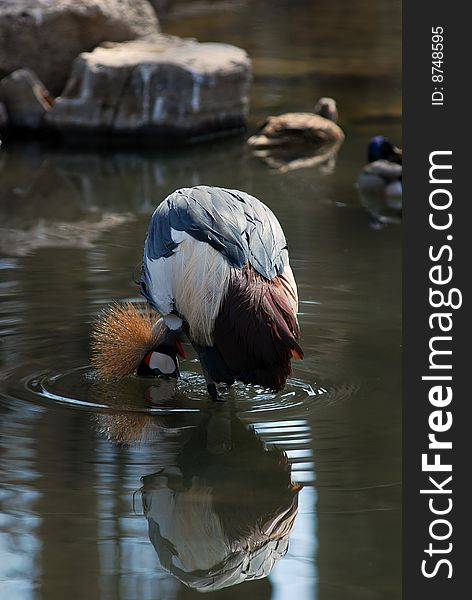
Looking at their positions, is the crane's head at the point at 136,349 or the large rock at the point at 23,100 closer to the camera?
the crane's head at the point at 136,349

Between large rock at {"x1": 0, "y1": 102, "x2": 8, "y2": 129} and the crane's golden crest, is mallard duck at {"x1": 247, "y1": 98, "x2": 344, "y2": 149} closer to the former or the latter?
large rock at {"x1": 0, "y1": 102, "x2": 8, "y2": 129}

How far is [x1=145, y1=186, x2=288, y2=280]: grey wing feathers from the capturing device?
13.3 feet

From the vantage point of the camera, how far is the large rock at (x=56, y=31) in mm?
→ 9422

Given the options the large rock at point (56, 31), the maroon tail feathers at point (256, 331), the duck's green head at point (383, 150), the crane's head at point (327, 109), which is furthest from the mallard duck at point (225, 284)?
the large rock at point (56, 31)

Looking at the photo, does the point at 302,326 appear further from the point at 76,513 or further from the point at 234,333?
the point at 76,513

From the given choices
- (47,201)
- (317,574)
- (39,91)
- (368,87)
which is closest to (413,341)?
(317,574)

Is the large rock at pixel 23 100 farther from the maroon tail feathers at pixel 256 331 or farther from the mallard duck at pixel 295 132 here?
the maroon tail feathers at pixel 256 331

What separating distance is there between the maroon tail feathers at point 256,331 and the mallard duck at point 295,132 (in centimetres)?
490

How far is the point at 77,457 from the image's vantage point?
3910 mm

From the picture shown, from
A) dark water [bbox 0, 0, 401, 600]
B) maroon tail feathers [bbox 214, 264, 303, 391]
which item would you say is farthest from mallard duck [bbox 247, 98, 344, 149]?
maroon tail feathers [bbox 214, 264, 303, 391]

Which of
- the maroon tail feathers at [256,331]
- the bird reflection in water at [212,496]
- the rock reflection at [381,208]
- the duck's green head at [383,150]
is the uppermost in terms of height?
A: the duck's green head at [383,150]

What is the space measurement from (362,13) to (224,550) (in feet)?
42.9

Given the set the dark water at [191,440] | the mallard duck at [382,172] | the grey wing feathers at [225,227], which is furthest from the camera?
the mallard duck at [382,172]

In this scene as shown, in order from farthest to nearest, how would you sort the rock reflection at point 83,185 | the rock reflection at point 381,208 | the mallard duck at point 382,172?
1. the mallard duck at point 382,172
2. the rock reflection at point 381,208
3. the rock reflection at point 83,185
